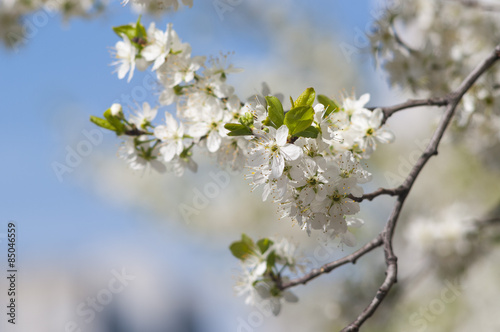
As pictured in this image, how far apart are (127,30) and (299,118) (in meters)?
0.64

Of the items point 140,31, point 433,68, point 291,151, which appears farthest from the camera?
point 433,68

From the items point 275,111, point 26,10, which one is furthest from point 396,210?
point 26,10

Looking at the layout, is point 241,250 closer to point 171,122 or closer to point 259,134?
point 171,122

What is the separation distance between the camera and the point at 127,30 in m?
1.23

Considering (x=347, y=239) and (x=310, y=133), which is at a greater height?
(x=310, y=133)

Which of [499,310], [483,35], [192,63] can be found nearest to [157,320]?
[499,310]

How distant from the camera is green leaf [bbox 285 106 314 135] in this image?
0.79 metres

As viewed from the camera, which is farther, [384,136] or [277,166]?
[384,136]

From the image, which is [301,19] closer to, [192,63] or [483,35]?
[483,35]

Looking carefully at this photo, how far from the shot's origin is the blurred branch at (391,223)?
88 cm

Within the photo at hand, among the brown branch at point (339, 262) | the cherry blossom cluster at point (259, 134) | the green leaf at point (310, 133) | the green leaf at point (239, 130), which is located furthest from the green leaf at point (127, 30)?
the brown branch at point (339, 262)

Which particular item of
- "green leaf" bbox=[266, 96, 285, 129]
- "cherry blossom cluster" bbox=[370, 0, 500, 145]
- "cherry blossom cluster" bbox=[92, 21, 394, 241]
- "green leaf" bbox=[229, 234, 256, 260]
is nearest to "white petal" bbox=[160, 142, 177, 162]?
"cherry blossom cluster" bbox=[92, 21, 394, 241]

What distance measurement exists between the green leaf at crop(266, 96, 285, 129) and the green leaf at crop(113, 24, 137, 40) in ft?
1.86

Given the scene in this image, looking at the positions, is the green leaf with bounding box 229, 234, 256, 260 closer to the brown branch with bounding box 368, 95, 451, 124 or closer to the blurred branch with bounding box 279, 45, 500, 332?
the blurred branch with bounding box 279, 45, 500, 332
